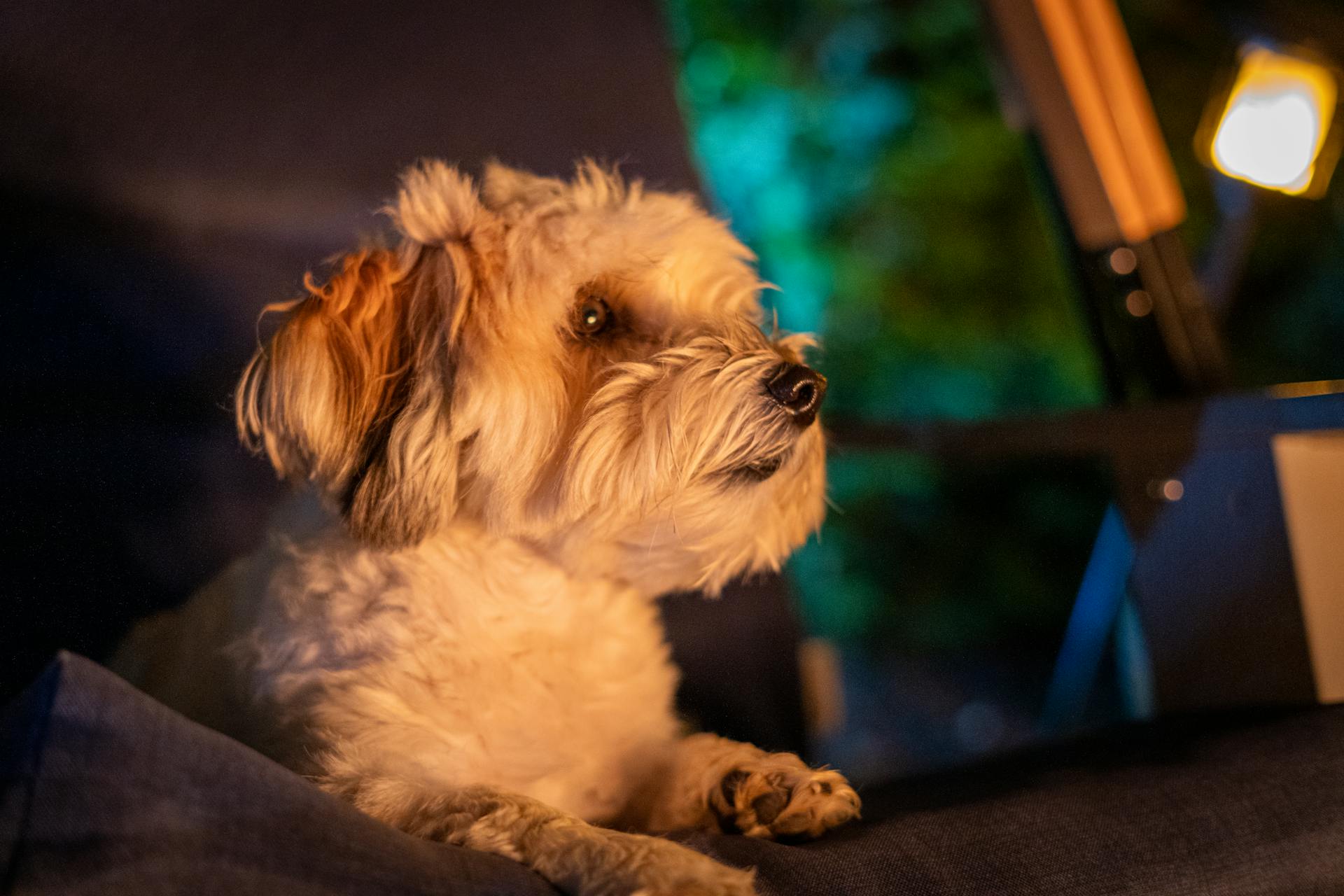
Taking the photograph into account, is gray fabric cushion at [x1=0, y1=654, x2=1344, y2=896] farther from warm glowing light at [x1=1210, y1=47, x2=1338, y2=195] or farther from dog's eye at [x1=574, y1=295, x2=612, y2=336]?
warm glowing light at [x1=1210, y1=47, x2=1338, y2=195]

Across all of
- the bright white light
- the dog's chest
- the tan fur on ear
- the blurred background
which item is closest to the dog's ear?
the tan fur on ear

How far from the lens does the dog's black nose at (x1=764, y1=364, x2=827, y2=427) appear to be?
116cm

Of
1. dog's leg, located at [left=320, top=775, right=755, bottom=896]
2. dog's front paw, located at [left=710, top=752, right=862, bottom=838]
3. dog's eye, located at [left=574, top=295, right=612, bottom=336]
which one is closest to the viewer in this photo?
dog's leg, located at [left=320, top=775, right=755, bottom=896]

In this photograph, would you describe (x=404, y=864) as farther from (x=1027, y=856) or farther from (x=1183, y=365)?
(x=1183, y=365)

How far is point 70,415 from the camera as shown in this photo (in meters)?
1.34

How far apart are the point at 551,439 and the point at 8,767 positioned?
2.22ft

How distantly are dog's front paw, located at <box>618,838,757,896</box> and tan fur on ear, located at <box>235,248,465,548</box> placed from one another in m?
0.54

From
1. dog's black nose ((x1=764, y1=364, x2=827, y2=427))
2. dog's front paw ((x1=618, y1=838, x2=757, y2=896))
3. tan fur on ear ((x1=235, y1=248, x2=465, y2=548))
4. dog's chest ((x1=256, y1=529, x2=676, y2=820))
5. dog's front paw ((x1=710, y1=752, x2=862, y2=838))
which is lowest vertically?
dog's front paw ((x1=710, y1=752, x2=862, y2=838))

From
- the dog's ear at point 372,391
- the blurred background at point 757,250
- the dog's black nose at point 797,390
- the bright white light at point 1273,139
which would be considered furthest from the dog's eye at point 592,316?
the bright white light at point 1273,139

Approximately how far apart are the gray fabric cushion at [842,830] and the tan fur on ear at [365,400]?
1.39ft

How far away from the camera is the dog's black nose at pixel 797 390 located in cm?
116

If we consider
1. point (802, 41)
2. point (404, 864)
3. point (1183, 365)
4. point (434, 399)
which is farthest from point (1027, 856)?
point (802, 41)

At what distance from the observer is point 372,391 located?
45.8 inches

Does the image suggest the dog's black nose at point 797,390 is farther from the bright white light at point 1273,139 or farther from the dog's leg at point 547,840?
the bright white light at point 1273,139
